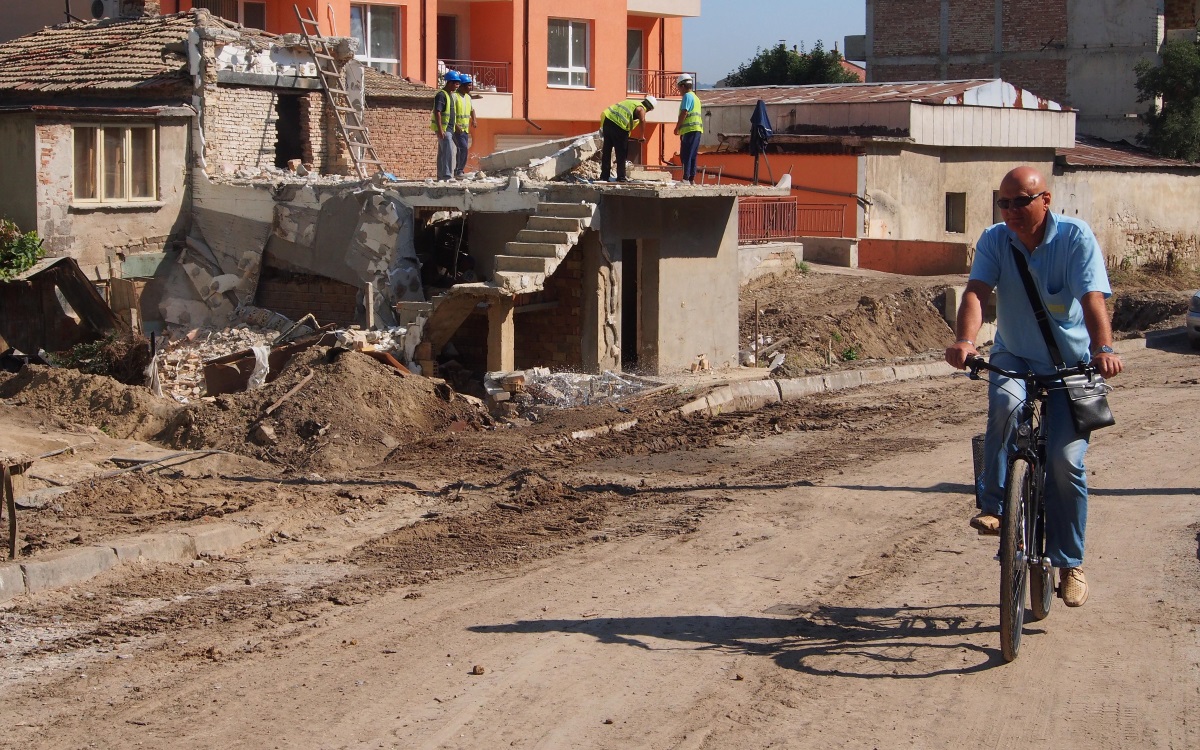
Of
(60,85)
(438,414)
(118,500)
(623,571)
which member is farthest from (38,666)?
(60,85)

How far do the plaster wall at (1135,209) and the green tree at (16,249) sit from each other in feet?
87.7

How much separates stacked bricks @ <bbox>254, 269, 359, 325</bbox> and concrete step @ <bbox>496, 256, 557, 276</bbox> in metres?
3.56

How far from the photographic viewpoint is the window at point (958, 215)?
1359 inches

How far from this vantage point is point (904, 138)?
31781 mm

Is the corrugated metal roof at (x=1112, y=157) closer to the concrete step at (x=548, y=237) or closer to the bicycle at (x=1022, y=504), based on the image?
the concrete step at (x=548, y=237)

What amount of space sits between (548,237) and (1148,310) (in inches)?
597

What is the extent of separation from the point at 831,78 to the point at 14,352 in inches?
1698

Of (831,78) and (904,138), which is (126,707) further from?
(831,78)

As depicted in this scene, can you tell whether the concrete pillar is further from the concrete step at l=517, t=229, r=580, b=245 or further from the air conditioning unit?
the air conditioning unit

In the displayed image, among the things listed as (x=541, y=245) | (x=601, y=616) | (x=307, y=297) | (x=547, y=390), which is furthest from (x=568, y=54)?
(x=601, y=616)

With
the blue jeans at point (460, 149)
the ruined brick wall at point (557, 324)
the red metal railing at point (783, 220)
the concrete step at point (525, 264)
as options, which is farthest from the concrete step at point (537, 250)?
the red metal railing at point (783, 220)

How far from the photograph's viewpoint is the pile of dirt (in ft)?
68.5

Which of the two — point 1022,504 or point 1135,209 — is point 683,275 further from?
point 1135,209

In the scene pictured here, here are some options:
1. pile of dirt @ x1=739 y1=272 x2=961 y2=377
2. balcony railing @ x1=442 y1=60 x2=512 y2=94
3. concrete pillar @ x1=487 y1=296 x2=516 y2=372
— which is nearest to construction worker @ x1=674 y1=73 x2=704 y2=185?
pile of dirt @ x1=739 y1=272 x2=961 y2=377
